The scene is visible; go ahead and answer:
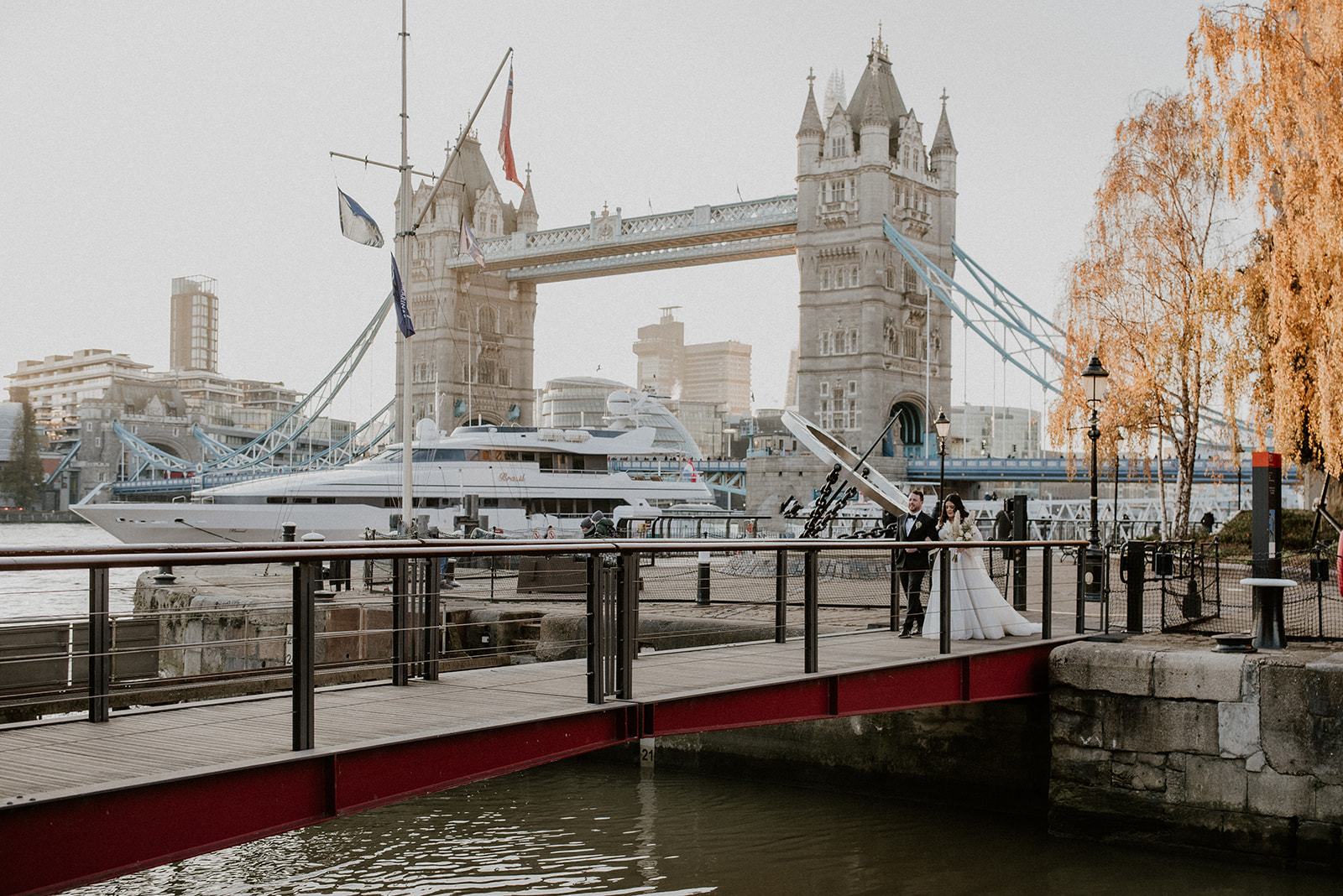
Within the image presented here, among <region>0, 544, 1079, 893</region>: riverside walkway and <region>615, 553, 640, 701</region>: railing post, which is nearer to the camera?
<region>0, 544, 1079, 893</region>: riverside walkway

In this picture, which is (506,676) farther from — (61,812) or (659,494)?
(659,494)

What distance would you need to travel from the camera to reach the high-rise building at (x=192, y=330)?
190 m

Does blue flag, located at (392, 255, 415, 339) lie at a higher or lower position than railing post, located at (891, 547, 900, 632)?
higher

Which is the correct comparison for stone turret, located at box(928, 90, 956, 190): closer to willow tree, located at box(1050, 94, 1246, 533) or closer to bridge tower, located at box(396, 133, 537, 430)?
bridge tower, located at box(396, 133, 537, 430)

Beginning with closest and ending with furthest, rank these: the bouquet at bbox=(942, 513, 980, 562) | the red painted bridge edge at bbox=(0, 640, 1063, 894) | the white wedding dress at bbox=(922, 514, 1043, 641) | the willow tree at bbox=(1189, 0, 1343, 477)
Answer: the red painted bridge edge at bbox=(0, 640, 1063, 894) < the white wedding dress at bbox=(922, 514, 1043, 641) < the bouquet at bbox=(942, 513, 980, 562) < the willow tree at bbox=(1189, 0, 1343, 477)

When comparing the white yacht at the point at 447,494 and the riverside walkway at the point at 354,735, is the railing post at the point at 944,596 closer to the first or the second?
the riverside walkway at the point at 354,735

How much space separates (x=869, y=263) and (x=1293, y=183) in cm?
3785

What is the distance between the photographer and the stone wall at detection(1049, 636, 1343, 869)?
8.33 m

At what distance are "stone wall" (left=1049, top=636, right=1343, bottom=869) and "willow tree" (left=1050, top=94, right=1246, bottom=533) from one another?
42.9 ft

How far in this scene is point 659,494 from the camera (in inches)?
1615

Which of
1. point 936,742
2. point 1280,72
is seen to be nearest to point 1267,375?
point 1280,72

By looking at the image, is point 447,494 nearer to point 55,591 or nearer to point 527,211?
point 55,591

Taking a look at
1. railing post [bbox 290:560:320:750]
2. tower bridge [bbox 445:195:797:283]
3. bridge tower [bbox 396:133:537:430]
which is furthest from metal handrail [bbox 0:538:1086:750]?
bridge tower [bbox 396:133:537:430]

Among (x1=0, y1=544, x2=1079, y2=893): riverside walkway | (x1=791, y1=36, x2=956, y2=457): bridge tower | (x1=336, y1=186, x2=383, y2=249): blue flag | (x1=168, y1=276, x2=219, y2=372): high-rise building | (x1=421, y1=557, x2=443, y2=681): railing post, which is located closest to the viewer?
(x1=0, y1=544, x2=1079, y2=893): riverside walkway
